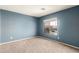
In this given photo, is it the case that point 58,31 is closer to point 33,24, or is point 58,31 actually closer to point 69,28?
point 69,28

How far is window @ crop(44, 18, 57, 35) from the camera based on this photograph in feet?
15.6

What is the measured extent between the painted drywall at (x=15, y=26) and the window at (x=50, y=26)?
1242mm

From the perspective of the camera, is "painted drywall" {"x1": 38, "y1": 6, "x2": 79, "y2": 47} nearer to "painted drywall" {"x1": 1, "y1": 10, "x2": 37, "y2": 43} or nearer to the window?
the window

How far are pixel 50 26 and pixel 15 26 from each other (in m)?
2.51

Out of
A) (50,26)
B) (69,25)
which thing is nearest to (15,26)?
(50,26)

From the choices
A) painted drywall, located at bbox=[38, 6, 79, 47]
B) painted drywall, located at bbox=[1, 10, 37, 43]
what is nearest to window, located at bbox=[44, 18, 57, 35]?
painted drywall, located at bbox=[38, 6, 79, 47]

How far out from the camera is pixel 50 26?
5223 millimetres

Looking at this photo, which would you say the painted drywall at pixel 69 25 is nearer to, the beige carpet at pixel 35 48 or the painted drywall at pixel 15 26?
the beige carpet at pixel 35 48

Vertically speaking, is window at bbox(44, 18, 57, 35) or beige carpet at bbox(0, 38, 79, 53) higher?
window at bbox(44, 18, 57, 35)

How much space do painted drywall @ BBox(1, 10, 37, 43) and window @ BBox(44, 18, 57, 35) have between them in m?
1.24

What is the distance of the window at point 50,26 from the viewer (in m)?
4.76

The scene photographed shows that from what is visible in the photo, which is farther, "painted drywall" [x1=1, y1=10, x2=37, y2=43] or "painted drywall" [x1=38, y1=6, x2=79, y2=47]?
"painted drywall" [x1=1, y1=10, x2=37, y2=43]

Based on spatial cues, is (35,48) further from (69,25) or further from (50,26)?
(50,26)

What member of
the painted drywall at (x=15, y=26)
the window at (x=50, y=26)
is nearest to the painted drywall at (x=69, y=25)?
the window at (x=50, y=26)
